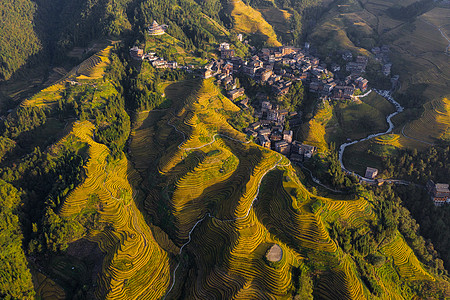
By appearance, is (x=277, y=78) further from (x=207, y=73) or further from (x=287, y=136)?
(x=287, y=136)

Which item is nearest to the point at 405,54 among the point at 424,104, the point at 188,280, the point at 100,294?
the point at 424,104

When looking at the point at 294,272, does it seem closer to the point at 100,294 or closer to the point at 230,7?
the point at 100,294

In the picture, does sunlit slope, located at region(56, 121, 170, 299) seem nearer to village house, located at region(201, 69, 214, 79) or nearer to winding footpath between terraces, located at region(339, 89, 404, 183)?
village house, located at region(201, 69, 214, 79)

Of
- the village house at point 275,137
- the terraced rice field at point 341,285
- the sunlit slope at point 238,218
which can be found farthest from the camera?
the village house at point 275,137

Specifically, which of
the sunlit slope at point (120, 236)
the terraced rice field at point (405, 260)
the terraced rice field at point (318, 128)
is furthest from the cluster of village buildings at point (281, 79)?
the sunlit slope at point (120, 236)

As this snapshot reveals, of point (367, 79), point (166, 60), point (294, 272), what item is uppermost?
point (166, 60)

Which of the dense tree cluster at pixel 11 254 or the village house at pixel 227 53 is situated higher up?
the dense tree cluster at pixel 11 254

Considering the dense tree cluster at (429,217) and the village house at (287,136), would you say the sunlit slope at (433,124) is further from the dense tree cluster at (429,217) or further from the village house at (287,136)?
the village house at (287,136)
